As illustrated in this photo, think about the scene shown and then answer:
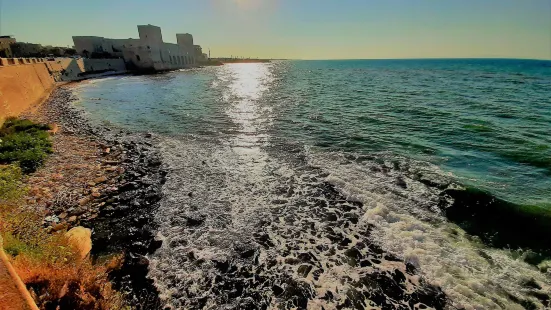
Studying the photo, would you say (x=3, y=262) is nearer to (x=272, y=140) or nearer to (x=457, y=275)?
(x=457, y=275)

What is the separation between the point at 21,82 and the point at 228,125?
2202 cm

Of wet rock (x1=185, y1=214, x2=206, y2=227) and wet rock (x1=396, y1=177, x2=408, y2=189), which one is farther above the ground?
wet rock (x1=396, y1=177, x2=408, y2=189)

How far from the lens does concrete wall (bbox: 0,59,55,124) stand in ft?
65.1

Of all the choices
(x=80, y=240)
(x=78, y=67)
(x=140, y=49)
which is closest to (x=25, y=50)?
(x=78, y=67)

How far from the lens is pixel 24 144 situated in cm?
1348

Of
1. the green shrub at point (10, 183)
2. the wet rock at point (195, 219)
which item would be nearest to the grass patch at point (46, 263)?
the green shrub at point (10, 183)

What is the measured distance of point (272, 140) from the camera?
1688 cm

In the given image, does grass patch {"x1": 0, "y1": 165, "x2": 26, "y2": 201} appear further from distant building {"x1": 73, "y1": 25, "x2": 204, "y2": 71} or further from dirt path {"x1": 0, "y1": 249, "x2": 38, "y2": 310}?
distant building {"x1": 73, "y1": 25, "x2": 204, "y2": 71}

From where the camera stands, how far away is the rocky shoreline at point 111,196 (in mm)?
6609

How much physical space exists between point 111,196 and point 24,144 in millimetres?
8090

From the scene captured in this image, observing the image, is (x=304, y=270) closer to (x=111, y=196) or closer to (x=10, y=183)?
(x=111, y=196)

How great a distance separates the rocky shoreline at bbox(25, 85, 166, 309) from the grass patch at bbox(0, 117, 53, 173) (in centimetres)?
52

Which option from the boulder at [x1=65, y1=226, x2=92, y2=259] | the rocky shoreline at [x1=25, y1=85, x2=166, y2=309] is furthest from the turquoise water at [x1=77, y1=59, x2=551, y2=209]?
the boulder at [x1=65, y1=226, x2=92, y2=259]

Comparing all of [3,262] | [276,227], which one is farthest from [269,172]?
[3,262]
